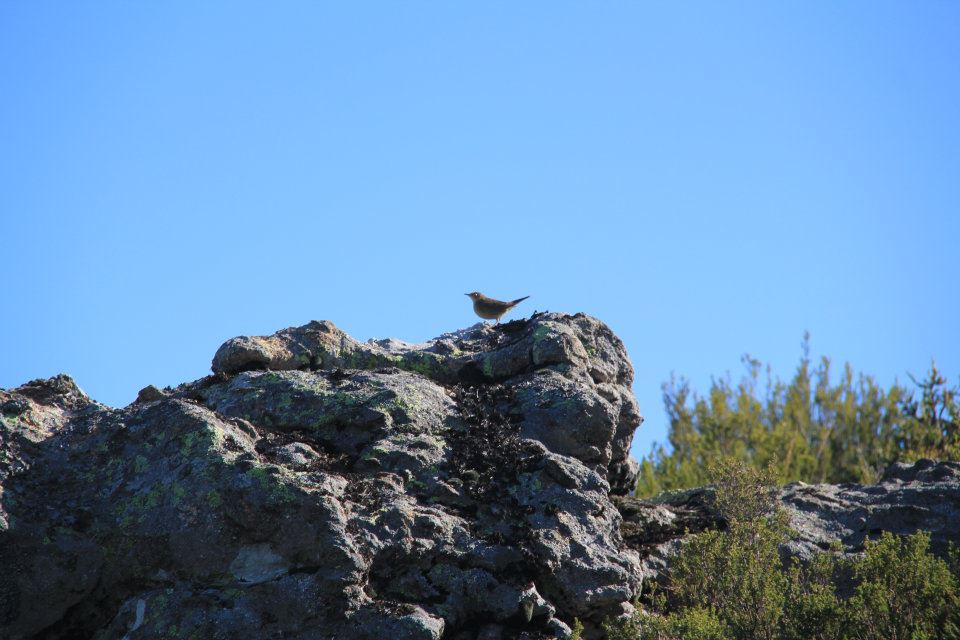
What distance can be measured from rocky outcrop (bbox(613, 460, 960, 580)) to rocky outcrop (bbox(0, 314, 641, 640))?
802 millimetres

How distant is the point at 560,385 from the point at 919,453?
38.5 feet

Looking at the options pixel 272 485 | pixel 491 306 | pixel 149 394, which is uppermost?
pixel 491 306

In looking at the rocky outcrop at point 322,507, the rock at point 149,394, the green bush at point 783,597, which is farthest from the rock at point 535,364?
the green bush at point 783,597

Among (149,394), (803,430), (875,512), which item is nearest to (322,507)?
(149,394)

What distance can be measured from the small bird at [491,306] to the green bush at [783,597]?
3729 mm

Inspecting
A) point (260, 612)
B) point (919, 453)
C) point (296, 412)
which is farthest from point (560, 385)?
point (919, 453)

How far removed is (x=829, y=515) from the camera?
29.5ft

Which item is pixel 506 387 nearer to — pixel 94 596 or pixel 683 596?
pixel 683 596

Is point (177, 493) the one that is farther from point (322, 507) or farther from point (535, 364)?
point (535, 364)

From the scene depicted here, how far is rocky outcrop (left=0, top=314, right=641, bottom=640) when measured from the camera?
5930mm

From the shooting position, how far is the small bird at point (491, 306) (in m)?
10.6

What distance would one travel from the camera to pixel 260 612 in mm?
5797

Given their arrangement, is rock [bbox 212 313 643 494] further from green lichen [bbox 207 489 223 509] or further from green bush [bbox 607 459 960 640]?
green lichen [bbox 207 489 223 509]

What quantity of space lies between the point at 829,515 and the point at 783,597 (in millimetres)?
2579
